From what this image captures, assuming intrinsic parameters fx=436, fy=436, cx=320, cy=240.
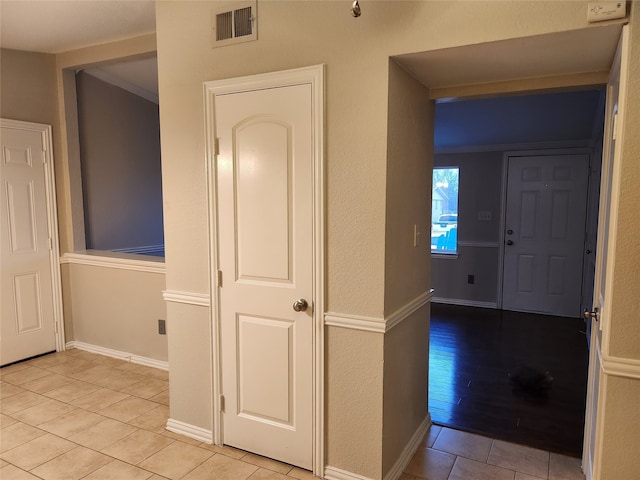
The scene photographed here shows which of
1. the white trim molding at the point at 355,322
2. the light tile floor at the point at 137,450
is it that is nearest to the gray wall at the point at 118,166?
the light tile floor at the point at 137,450

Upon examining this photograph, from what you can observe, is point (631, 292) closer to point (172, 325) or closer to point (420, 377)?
point (420, 377)

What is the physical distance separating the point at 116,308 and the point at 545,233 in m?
4.92

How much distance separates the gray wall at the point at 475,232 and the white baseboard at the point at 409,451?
3469 mm

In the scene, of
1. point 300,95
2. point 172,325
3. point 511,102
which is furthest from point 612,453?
point 511,102

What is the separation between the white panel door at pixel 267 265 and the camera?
2162mm

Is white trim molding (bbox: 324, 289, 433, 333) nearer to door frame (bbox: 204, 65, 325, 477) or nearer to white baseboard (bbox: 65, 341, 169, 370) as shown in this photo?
door frame (bbox: 204, 65, 325, 477)

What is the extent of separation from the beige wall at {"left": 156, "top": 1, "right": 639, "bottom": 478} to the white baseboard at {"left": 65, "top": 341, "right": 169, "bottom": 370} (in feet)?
5.60

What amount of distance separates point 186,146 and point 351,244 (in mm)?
1128

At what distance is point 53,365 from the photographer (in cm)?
370

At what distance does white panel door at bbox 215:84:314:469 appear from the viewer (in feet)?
7.09

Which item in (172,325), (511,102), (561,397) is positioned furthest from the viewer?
(511,102)

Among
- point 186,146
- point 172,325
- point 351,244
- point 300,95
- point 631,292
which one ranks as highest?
point 300,95

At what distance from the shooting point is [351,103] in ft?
6.55

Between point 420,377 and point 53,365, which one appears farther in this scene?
point 53,365
